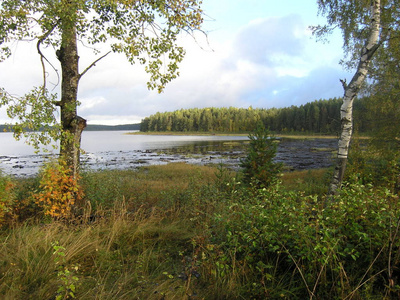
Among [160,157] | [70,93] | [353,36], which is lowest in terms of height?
[160,157]

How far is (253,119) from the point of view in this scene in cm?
11956

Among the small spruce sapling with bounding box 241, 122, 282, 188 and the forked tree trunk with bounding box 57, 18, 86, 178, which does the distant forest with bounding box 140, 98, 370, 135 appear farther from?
the forked tree trunk with bounding box 57, 18, 86, 178

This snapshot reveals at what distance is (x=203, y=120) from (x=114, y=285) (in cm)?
13222

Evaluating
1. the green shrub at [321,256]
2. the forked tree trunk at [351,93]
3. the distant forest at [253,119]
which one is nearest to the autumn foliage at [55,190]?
the green shrub at [321,256]

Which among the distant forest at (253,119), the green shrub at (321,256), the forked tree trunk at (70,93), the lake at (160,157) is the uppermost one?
the distant forest at (253,119)

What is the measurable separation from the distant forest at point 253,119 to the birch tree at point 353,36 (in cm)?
6715

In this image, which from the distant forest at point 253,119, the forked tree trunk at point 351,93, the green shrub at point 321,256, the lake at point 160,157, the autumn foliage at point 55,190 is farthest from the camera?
the distant forest at point 253,119

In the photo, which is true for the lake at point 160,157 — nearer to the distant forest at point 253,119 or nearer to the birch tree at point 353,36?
the birch tree at point 353,36

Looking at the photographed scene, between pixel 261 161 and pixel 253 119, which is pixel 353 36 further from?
pixel 253 119

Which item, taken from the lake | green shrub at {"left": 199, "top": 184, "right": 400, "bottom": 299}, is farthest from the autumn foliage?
green shrub at {"left": 199, "top": 184, "right": 400, "bottom": 299}

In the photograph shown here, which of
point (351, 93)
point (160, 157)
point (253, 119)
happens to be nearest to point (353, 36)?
point (351, 93)

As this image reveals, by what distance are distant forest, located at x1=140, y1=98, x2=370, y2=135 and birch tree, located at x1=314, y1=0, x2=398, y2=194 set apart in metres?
67.2

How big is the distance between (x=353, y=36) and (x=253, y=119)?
112104mm

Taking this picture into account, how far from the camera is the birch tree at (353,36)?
6105 mm
